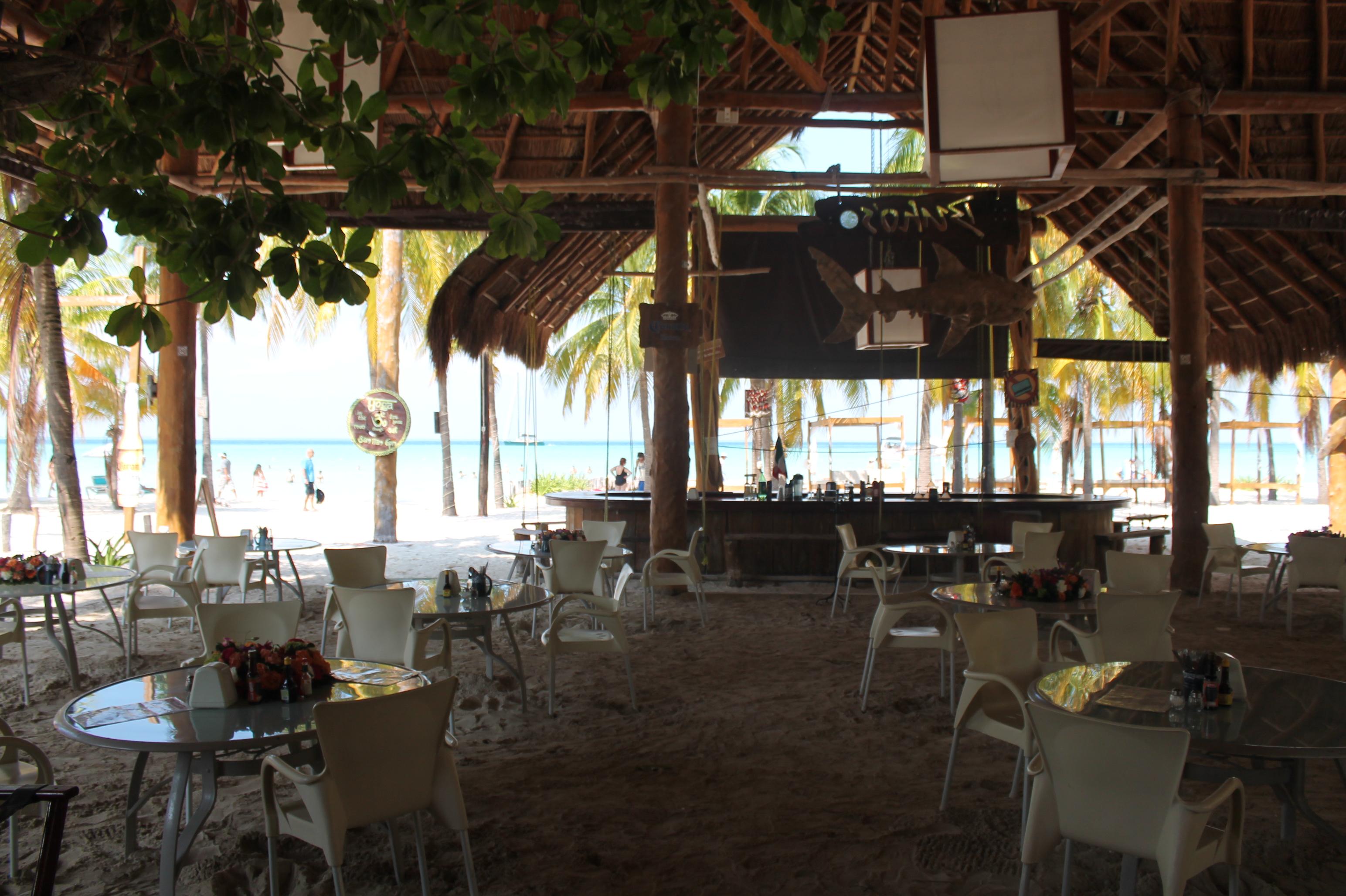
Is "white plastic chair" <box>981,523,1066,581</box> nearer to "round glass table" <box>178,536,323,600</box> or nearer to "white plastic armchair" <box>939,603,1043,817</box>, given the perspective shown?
"white plastic armchair" <box>939,603,1043,817</box>

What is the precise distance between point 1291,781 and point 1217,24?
9.38m

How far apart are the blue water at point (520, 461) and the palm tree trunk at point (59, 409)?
5.57 meters

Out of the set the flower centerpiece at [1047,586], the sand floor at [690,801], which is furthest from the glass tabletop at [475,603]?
the flower centerpiece at [1047,586]

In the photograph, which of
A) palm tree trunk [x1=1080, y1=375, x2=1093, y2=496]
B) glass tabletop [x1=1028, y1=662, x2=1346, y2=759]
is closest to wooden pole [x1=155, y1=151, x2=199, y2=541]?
glass tabletop [x1=1028, y1=662, x2=1346, y2=759]

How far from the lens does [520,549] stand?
290 inches

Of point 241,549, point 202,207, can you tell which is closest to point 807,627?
point 241,549

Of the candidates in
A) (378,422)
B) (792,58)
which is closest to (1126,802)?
(792,58)

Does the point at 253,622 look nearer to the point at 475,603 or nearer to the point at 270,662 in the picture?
the point at 270,662

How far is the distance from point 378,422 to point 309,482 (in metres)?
9.61

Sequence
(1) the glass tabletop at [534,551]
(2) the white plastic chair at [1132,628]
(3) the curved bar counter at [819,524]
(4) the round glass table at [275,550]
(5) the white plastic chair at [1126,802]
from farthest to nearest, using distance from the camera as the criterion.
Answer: (3) the curved bar counter at [819,524]
(4) the round glass table at [275,550]
(1) the glass tabletop at [534,551]
(2) the white plastic chair at [1132,628]
(5) the white plastic chair at [1126,802]

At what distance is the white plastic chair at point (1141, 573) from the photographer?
5.69 m

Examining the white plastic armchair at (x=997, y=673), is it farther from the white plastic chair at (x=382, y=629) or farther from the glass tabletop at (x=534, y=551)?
the glass tabletop at (x=534, y=551)

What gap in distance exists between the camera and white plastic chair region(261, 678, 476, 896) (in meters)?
2.50

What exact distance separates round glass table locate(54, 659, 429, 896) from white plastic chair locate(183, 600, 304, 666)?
0.59m
